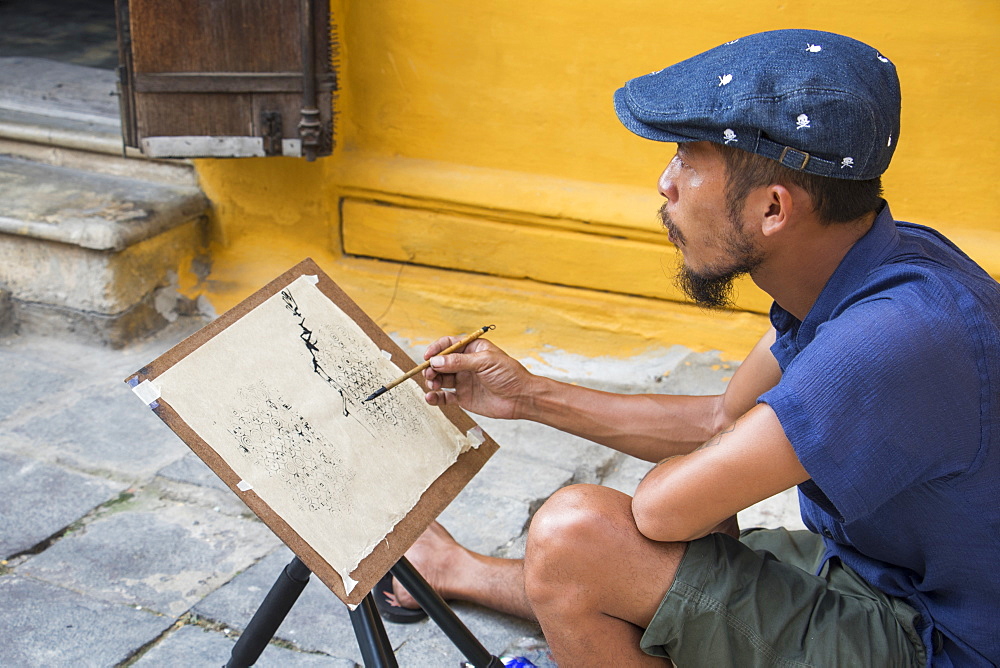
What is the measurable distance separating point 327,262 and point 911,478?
243 centimetres

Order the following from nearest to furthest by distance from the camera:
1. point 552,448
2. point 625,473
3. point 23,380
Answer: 1. point 625,473
2. point 552,448
3. point 23,380

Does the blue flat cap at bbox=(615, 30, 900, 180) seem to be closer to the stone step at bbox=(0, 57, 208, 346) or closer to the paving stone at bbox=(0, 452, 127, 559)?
the paving stone at bbox=(0, 452, 127, 559)

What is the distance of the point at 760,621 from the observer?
1.55 metres

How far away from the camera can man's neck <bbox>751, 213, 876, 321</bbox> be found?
5.03 ft

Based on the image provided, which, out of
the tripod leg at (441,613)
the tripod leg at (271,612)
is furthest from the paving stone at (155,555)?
the tripod leg at (441,613)

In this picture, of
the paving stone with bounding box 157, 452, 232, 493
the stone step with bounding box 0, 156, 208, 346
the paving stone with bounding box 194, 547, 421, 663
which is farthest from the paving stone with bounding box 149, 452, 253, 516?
the stone step with bounding box 0, 156, 208, 346

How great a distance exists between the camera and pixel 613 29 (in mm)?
2924

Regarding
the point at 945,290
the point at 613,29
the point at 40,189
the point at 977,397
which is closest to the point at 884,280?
the point at 945,290

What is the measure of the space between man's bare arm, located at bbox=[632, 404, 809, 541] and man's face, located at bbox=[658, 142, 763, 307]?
0.86 feet

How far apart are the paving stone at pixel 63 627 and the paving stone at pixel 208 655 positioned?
0.15ft

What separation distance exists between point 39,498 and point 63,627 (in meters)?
0.57

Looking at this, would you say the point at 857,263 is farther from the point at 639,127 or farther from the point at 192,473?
the point at 192,473

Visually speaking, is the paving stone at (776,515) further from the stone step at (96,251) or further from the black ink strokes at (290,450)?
the stone step at (96,251)

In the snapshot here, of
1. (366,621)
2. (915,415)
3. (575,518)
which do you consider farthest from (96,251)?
(915,415)
